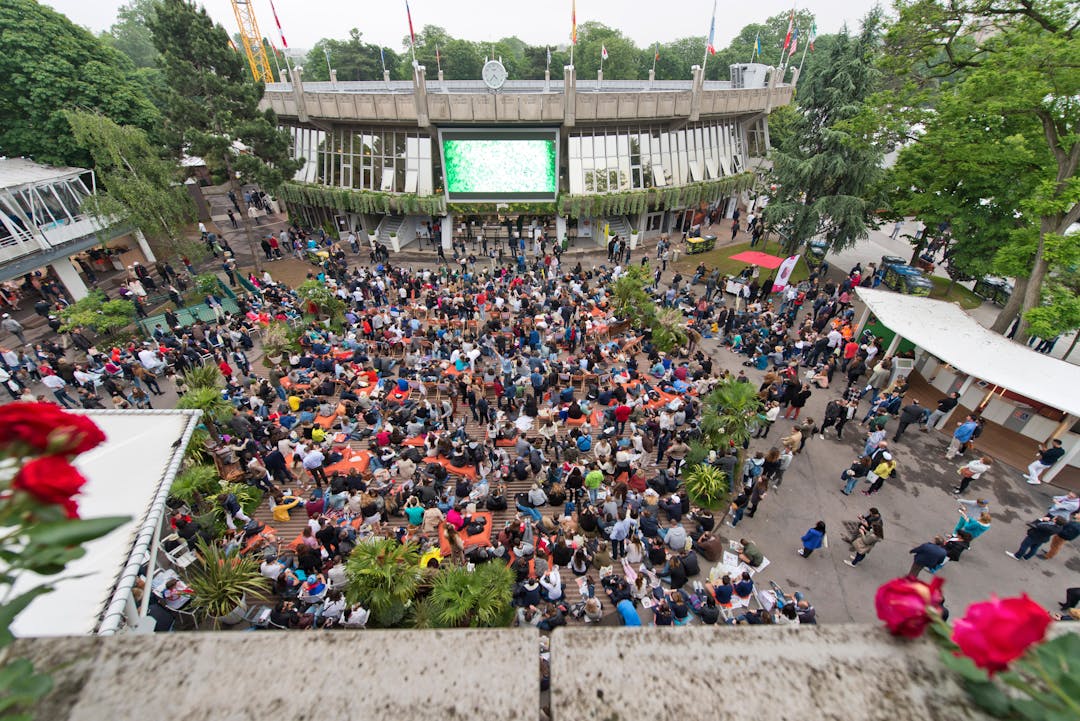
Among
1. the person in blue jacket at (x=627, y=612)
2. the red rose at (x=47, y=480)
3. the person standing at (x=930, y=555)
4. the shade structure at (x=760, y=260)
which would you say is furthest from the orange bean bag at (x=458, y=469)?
the shade structure at (x=760, y=260)

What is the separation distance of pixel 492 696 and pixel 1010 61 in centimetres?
2159

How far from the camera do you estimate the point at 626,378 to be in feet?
51.7

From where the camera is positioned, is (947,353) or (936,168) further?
(936,168)

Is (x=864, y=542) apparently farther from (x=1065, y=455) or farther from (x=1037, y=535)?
(x=1065, y=455)

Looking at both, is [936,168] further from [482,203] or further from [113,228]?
[113,228]

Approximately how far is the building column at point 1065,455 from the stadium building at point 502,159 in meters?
21.4

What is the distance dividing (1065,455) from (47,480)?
1958 cm

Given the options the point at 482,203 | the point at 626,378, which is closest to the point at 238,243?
the point at 482,203

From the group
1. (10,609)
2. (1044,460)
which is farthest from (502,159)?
(10,609)

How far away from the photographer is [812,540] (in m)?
10.4

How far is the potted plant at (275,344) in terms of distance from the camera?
57.3 feet

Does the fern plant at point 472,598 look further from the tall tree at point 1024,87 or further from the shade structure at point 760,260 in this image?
the shade structure at point 760,260

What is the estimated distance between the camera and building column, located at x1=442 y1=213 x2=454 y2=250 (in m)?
29.7

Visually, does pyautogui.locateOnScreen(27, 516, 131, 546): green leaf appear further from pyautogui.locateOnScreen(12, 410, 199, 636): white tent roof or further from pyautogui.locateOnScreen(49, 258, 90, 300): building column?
pyautogui.locateOnScreen(49, 258, 90, 300): building column
